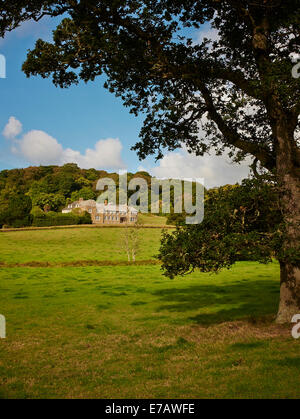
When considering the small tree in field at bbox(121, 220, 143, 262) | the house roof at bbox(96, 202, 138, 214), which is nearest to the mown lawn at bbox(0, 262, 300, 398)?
the small tree in field at bbox(121, 220, 143, 262)

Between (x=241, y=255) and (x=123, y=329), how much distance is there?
254 inches

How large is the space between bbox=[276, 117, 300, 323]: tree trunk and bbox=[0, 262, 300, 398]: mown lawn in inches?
33.9

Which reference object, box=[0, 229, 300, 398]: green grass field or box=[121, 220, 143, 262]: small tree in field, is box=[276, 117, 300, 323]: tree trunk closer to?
box=[0, 229, 300, 398]: green grass field

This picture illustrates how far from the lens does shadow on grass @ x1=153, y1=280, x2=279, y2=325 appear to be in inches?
637

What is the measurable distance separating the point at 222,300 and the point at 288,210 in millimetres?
10845

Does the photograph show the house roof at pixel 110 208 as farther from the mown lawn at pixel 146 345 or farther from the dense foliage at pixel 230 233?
the dense foliage at pixel 230 233

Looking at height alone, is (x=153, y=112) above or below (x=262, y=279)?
above

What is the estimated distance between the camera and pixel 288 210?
453 inches

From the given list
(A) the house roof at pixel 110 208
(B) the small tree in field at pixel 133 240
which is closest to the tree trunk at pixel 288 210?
(B) the small tree in field at pixel 133 240

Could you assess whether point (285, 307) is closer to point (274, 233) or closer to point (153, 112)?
point (274, 233)

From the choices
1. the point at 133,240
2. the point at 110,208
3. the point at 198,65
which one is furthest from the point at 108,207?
the point at 198,65

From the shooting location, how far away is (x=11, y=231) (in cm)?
7381

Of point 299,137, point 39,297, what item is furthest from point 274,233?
point 39,297

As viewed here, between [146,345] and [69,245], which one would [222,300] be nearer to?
[146,345]
